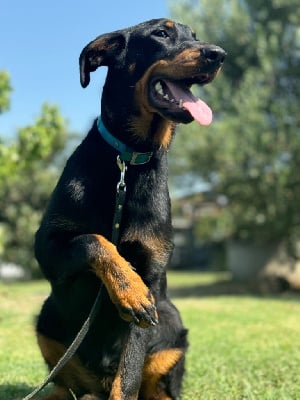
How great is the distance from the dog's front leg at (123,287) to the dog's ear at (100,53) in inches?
51.0

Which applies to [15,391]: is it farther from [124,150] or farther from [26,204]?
[26,204]

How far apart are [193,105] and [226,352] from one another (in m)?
3.62

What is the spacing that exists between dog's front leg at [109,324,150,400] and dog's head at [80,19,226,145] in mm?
1298

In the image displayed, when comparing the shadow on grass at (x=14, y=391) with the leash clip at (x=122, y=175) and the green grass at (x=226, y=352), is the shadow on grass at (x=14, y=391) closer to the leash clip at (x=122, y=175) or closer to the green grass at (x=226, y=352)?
the green grass at (x=226, y=352)

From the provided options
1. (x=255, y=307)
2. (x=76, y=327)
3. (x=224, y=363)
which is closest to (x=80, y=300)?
(x=76, y=327)

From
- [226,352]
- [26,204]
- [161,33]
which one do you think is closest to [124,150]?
[161,33]

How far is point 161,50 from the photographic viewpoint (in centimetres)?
391

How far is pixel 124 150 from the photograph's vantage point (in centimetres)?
373

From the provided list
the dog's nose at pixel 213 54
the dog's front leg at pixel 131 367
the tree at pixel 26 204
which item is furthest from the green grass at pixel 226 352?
the tree at pixel 26 204

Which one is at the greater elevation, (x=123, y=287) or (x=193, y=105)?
(x=193, y=105)

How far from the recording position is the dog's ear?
3928 millimetres

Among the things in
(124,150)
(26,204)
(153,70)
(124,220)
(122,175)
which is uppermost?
(153,70)

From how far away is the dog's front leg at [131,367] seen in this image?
338 centimetres

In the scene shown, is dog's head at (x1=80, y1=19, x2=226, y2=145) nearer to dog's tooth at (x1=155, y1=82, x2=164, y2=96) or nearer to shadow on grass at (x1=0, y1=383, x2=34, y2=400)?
dog's tooth at (x1=155, y1=82, x2=164, y2=96)
